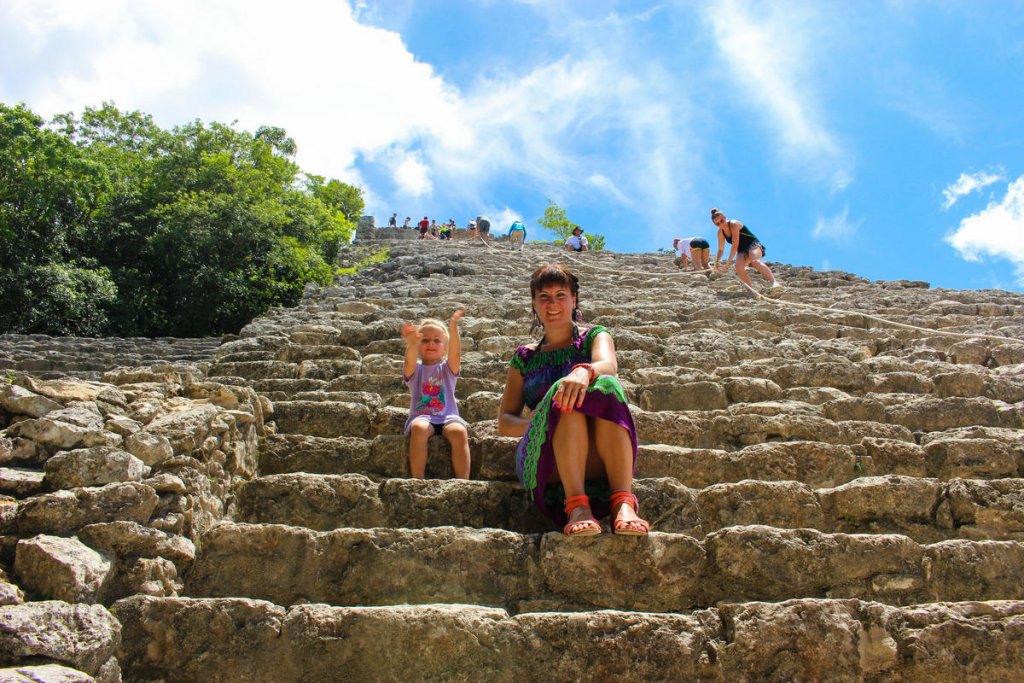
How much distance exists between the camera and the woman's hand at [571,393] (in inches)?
113

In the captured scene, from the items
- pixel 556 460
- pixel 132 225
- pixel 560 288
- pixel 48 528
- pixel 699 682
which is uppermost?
pixel 132 225

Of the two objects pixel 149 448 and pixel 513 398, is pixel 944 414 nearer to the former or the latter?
pixel 513 398

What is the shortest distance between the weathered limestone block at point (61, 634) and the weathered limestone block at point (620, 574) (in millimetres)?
1432

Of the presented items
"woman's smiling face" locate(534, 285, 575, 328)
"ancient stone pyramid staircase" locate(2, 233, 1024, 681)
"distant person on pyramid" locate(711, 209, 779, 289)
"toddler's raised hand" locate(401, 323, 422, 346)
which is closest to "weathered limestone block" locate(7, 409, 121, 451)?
"ancient stone pyramid staircase" locate(2, 233, 1024, 681)

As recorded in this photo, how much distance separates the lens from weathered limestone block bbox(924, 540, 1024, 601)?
9.00 feet

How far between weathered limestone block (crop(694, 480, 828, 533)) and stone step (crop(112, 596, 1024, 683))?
701mm

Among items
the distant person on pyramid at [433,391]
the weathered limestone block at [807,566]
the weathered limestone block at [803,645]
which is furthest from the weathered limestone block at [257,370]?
the weathered limestone block at [803,645]

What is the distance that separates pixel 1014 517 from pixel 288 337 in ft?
16.6

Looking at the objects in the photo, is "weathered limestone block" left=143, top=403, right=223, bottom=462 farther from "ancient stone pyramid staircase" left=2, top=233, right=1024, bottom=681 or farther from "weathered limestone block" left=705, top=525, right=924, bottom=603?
"weathered limestone block" left=705, top=525, right=924, bottom=603

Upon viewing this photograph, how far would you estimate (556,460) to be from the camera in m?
2.94

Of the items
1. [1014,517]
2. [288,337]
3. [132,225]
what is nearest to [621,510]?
[1014,517]

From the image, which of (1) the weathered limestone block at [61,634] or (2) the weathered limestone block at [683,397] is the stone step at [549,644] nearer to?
(1) the weathered limestone block at [61,634]

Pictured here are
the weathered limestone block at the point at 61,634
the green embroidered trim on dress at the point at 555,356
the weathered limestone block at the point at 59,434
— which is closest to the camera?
the weathered limestone block at the point at 61,634

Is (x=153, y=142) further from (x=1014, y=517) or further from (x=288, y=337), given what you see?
(x=1014, y=517)
